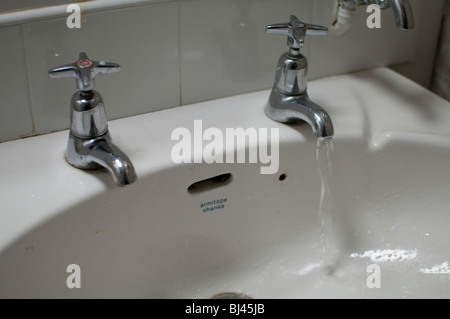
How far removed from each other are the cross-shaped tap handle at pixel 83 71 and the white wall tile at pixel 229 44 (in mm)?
136

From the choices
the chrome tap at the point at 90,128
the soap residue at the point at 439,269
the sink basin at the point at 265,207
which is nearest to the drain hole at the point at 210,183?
the sink basin at the point at 265,207

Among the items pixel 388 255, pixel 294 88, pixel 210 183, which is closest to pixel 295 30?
pixel 294 88

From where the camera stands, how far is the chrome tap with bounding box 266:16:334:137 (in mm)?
611

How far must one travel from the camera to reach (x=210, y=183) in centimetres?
64

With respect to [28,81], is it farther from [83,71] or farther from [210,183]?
[210,183]

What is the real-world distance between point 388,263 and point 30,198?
0.40 m

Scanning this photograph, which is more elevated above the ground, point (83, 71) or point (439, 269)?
point (83, 71)

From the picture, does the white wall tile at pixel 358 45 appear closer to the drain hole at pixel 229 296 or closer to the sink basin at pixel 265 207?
the sink basin at pixel 265 207

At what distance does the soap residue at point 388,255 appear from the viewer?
689 mm

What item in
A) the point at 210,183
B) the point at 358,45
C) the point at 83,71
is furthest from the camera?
the point at 358,45

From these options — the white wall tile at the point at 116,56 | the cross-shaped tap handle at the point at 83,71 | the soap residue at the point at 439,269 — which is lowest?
the soap residue at the point at 439,269

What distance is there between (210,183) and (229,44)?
0.16m
